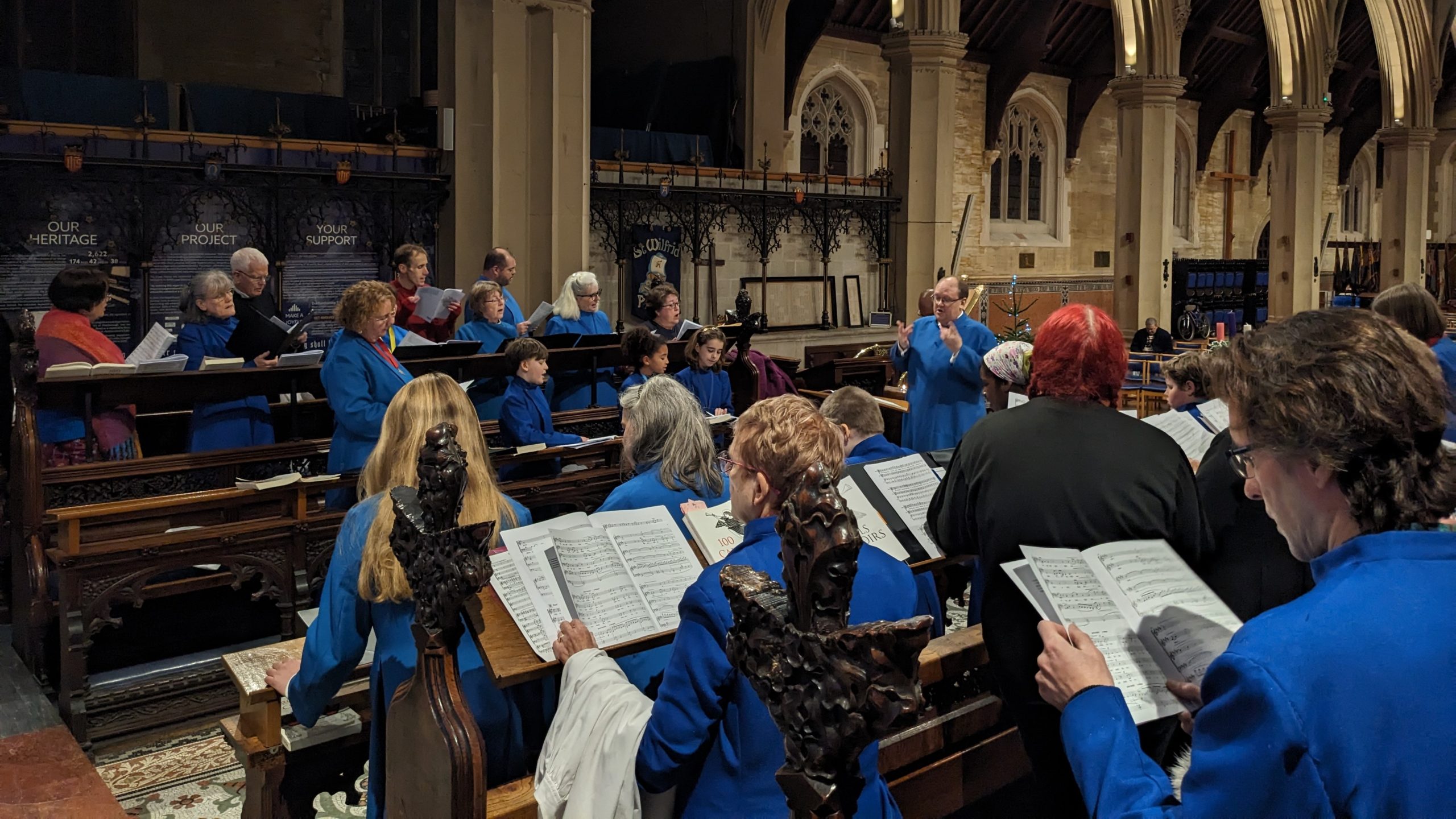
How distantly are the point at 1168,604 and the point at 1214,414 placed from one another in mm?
2504

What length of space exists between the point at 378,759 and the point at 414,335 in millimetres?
4127

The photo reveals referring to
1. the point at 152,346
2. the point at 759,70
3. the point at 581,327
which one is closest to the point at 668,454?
the point at 152,346

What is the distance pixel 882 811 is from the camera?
181cm

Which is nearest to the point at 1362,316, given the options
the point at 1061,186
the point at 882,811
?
the point at 882,811

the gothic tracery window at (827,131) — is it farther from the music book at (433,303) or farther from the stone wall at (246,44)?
the music book at (433,303)

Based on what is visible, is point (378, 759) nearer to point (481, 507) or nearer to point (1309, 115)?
point (481, 507)

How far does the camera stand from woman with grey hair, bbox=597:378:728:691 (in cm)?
290

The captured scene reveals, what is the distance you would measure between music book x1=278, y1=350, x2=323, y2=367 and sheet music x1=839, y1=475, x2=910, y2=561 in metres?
3.32

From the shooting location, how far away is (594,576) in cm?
233

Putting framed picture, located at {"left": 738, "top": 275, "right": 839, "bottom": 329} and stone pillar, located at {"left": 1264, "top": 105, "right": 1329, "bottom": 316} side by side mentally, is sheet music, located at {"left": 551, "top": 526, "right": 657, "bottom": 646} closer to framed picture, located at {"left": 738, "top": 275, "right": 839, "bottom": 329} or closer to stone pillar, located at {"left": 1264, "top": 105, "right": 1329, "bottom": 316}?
framed picture, located at {"left": 738, "top": 275, "right": 839, "bottom": 329}

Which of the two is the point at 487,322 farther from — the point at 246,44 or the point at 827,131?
the point at 827,131

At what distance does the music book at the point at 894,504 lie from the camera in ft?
9.50

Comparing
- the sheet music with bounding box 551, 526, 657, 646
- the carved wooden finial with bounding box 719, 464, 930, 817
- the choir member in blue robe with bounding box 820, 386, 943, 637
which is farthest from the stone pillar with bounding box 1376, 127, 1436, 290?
the carved wooden finial with bounding box 719, 464, 930, 817

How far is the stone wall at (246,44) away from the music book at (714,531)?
10.3 metres
